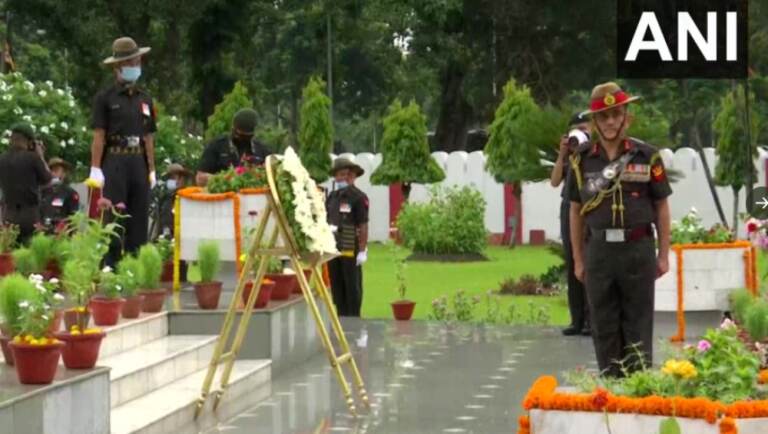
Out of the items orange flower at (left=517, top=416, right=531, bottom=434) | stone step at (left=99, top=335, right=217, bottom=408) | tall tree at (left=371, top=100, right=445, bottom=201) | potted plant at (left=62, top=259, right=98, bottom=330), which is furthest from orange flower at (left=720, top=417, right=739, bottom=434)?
tall tree at (left=371, top=100, right=445, bottom=201)

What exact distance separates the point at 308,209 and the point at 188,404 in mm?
1353

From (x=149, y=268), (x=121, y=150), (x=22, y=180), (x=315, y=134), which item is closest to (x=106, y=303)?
(x=149, y=268)

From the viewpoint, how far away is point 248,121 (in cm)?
1495

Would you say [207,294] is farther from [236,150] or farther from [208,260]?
[236,150]

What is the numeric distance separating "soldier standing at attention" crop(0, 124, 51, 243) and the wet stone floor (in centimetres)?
312

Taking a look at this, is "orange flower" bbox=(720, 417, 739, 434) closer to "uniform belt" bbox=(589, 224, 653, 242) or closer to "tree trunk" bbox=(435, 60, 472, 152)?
"uniform belt" bbox=(589, 224, 653, 242)

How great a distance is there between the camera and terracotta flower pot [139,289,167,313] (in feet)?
42.0

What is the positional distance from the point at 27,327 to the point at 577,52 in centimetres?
4006

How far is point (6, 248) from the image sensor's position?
1412cm

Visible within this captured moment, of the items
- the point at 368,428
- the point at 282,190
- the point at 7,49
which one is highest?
the point at 7,49

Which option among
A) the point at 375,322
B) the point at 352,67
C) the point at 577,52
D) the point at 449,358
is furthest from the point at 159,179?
the point at 352,67

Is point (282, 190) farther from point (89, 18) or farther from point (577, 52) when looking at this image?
point (577, 52)

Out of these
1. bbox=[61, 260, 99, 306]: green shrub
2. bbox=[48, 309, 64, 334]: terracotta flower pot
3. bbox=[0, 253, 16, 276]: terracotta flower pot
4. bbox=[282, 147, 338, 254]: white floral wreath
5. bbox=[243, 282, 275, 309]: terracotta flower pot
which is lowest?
bbox=[48, 309, 64, 334]: terracotta flower pot

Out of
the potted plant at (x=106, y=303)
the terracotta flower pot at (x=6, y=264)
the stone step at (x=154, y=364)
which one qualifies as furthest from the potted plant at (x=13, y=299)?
the terracotta flower pot at (x=6, y=264)
